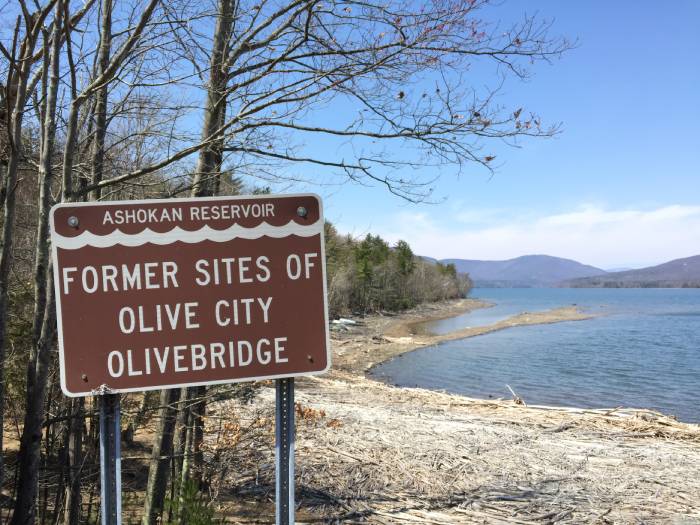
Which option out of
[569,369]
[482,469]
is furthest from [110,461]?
[569,369]

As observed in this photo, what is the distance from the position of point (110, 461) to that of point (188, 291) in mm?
757

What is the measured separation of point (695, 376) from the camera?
25.1 m

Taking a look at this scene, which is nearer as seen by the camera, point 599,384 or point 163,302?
point 163,302

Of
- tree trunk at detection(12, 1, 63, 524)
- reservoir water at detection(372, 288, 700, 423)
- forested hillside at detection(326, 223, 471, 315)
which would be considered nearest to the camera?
tree trunk at detection(12, 1, 63, 524)

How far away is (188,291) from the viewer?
7.75 ft

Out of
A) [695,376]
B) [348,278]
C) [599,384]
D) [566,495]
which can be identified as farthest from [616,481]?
[348,278]

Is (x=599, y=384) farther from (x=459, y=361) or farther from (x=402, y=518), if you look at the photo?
(x=402, y=518)

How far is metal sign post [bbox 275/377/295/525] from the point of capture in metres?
2.39

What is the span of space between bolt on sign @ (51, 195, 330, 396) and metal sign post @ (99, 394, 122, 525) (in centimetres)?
9

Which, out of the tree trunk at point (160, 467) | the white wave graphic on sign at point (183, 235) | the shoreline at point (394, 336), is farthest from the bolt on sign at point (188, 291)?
the shoreline at point (394, 336)

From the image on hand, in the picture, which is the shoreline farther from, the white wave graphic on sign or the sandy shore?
the white wave graphic on sign

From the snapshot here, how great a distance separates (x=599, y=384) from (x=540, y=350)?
466 inches

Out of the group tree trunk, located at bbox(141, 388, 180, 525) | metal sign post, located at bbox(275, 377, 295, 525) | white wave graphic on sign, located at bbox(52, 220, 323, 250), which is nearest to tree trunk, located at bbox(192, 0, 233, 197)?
tree trunk, located at bbox(141, 388, 180, 525)

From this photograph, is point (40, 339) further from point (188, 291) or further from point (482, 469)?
point (482, 469)
